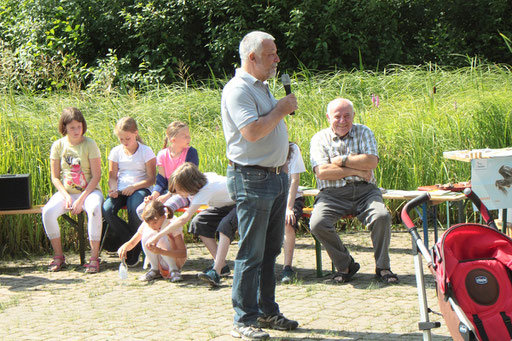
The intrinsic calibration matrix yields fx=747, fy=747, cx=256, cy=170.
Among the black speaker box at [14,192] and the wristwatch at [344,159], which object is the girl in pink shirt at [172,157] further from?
the wristwatch at [344,159]

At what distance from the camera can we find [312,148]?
7.05 meters

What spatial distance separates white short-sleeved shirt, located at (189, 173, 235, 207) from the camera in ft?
22.0

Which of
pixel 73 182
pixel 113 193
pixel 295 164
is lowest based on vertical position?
pixel 113 193

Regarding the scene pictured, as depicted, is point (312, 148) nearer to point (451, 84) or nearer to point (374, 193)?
point (374, 193)

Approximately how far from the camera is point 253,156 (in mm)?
4789

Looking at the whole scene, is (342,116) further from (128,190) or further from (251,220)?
(128,190)

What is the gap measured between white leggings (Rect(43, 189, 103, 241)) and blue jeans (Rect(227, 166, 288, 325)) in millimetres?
3171

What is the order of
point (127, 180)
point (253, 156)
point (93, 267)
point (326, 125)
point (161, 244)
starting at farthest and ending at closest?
point (326, 125) → point (127, 180) → point (93, 267) → point (161, 244) → point (253, 156)

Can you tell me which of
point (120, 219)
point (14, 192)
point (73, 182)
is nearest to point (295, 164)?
point (120, 219)

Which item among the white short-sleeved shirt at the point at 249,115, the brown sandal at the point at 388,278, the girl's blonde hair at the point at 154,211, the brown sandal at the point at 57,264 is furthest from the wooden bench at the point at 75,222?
the white short-sleeved shirt at the point at 249,115

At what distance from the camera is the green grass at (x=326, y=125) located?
8.93 metres

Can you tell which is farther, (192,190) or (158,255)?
(158,255)

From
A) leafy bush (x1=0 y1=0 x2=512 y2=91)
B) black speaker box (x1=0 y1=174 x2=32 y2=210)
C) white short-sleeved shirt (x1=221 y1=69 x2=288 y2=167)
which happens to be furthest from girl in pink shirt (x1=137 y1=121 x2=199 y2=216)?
leafy bush (x1=0 y1=0 x2=512 y2=91)

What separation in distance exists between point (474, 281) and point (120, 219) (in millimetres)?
4789
